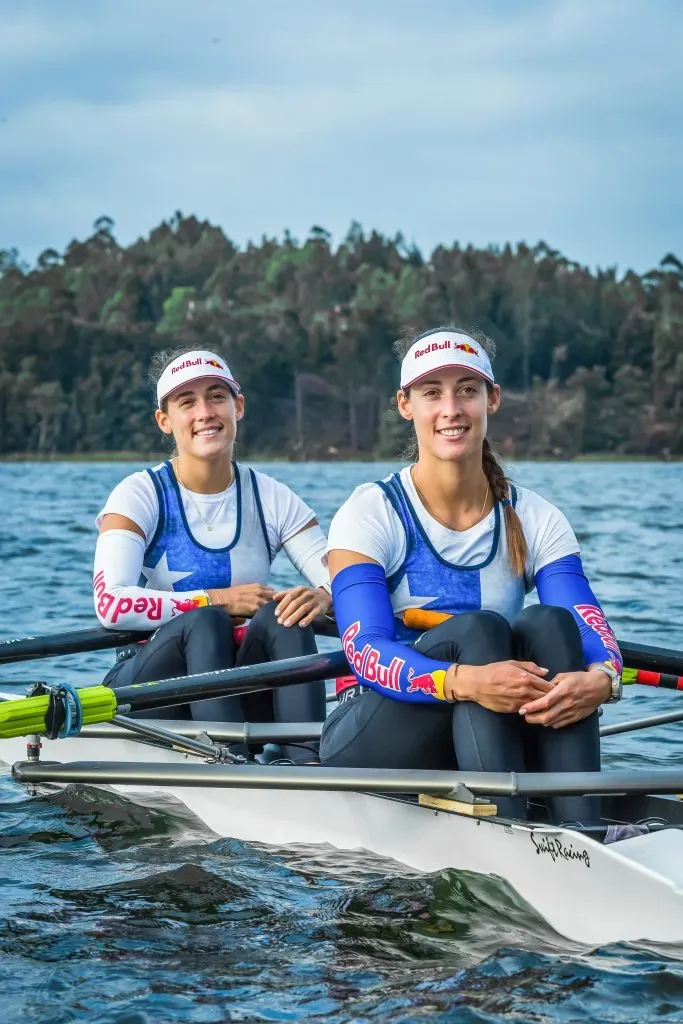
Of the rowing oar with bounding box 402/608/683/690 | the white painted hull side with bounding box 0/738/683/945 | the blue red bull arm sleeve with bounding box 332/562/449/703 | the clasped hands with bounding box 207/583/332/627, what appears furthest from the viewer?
the clasped hands with bounding box 207/583/332/627

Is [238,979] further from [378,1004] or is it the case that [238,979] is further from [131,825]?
[131,825]

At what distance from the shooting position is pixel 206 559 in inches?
245

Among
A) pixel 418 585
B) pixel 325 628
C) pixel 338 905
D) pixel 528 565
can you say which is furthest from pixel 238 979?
pixel 325 628

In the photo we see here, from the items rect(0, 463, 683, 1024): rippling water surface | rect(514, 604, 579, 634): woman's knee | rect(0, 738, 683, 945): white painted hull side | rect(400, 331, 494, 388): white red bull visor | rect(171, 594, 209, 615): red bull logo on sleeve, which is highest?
rect(400, 331, 494, 388): white red bull visor

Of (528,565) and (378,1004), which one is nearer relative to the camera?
(378,1004)

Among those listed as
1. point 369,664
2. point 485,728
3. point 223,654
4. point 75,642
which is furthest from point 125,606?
point 485,728

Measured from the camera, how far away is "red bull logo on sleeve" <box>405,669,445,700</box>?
4.31 meters

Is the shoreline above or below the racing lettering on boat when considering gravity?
above

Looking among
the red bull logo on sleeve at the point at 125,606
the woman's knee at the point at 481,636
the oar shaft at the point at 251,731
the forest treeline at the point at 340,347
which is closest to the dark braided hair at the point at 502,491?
the woman's knee at the point at 481,636

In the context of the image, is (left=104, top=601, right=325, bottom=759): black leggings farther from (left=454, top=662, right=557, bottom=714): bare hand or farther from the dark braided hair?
(left=454, top=662, right=557, bottom=714): bare hand

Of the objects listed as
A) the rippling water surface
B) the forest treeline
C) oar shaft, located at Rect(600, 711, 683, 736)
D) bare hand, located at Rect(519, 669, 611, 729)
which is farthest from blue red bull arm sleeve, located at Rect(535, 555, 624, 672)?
the forest treeline

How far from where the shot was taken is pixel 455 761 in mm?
4699

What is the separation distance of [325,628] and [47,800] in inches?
62.3

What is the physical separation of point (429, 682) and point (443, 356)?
3.60 ft
